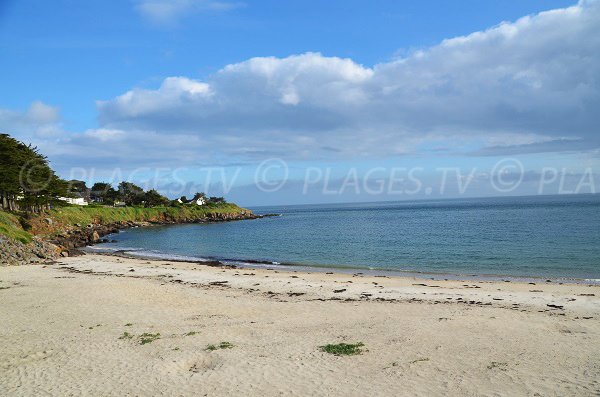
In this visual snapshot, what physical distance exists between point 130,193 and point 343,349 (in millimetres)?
131726

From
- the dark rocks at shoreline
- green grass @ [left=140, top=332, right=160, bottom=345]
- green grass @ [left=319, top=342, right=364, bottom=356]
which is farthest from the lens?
the dark rocks at shoreline

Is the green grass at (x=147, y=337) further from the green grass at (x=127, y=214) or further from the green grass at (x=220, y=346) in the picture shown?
the green grass at (x=127, y=214)

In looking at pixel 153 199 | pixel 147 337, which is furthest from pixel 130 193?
pixel 147 337

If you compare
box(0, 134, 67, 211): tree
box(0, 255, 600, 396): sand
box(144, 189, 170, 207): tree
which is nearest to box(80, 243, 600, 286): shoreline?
box(0, 255, 600, 396): sand

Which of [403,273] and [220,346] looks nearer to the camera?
[220,346]

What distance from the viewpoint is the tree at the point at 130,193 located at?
126 m

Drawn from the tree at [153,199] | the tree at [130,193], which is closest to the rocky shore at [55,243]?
the tree at [153,199]

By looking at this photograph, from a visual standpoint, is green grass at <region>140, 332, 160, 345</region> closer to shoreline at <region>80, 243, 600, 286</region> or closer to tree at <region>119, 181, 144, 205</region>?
shoreline at <region>80, 243, 600, 286</region>

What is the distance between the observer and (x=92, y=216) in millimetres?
77625

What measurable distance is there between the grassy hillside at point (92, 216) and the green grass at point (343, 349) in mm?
33384

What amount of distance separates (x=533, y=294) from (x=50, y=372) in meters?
19.7

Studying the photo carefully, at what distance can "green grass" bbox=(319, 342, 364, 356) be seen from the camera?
443 inches

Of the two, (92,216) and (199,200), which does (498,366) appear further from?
(199,200)

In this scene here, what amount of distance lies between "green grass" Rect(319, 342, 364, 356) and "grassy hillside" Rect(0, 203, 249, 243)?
33.4 metres
